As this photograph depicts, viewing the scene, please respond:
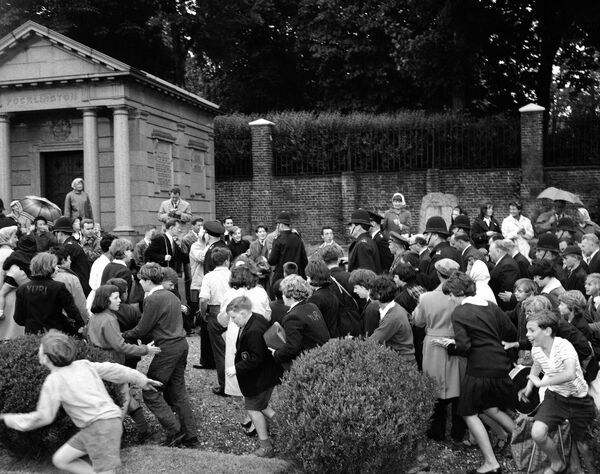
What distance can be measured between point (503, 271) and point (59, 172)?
17.4 meters

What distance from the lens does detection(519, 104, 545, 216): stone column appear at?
25094 mm

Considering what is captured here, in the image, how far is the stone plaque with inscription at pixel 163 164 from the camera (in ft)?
76.0

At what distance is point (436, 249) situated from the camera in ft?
32.7

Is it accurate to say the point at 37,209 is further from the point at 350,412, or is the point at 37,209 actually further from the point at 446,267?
the point at 350,412

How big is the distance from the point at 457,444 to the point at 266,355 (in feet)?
8.56

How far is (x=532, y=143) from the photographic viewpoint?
25.3 m

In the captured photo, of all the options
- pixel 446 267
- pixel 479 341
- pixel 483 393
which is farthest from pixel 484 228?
pixel 483 393

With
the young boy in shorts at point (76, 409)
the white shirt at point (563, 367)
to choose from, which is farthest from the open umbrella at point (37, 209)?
the white shirt at point (563, 367)

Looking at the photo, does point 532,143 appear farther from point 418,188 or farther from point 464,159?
point 418,188

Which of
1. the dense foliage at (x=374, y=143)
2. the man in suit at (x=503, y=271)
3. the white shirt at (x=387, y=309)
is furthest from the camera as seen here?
the dense foliage at (x=374, y=143)

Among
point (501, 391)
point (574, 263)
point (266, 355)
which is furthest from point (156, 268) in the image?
point (574, 263)

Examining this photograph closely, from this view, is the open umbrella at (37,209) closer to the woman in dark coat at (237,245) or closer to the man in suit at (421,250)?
the woman in dark coat at (237,245)

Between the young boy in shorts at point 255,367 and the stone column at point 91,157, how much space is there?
49.3ft

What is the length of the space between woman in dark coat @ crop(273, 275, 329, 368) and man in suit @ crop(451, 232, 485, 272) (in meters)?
2.87
